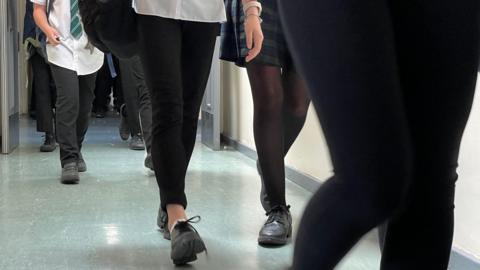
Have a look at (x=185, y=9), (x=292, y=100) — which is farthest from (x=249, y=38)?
(x=292, y=100)

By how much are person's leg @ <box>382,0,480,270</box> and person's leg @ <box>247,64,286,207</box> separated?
1046mm

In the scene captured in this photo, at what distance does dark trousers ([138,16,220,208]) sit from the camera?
1.70m

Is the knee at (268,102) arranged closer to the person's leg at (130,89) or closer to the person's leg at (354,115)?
the person's leg at (354,115)

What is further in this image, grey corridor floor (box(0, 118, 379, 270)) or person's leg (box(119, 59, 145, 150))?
person's leg (box(119, 59, 145, 150))

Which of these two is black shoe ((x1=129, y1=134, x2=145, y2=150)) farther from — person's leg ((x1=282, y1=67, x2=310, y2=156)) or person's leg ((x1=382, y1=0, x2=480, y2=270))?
person's leg ((x1=382, y1=0, x2=480, y2=270))

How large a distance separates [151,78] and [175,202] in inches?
13.9

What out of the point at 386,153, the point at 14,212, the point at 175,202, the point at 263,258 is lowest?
the point at 14,212

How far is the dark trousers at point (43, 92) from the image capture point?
13.2 ft

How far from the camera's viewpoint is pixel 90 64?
321 centimetres

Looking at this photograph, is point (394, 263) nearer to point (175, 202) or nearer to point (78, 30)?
point (175, 202)

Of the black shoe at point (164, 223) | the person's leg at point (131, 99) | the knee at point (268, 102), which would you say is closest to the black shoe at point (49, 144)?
the person's leg at point (131, 99)

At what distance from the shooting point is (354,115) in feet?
2.77

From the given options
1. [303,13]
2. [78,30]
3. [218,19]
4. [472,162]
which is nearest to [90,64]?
[78,30]

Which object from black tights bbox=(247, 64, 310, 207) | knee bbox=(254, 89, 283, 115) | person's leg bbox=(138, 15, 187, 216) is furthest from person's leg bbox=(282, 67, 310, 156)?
person's leg bbox=(138, 15, 187, 216)
